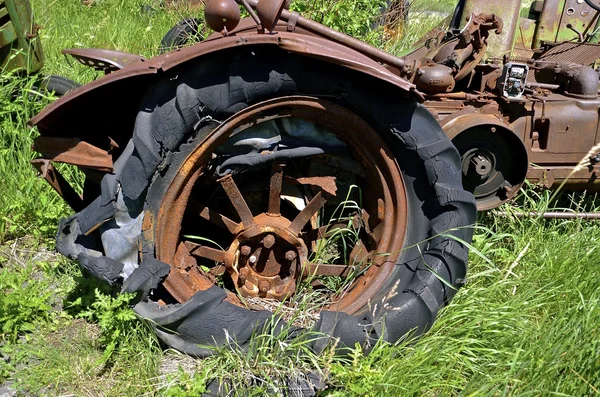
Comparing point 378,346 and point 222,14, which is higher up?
point 222,14

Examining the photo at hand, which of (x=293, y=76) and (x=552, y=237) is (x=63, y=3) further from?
(x=552, y=237)

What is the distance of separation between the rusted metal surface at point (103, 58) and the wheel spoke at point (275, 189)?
2.47 feet

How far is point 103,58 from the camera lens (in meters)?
2.56

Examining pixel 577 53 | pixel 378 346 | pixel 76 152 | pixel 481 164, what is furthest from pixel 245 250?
pixel 577 53

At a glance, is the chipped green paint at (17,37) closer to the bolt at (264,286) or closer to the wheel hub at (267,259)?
the wheel hub at (267,259)

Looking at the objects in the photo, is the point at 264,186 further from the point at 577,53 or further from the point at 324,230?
the point at 577,53

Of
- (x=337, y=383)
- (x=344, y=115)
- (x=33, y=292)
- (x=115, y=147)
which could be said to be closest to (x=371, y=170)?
(x=344, y=115)

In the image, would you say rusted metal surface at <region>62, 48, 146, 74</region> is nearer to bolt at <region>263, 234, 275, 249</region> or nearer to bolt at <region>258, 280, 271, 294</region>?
bolt at <region>263, 234, 275, 249</region>

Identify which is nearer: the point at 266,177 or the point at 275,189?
the point at 275,189

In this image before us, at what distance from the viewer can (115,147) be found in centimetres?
240

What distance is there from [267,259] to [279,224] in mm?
198

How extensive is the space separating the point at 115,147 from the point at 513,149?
79.4 inches

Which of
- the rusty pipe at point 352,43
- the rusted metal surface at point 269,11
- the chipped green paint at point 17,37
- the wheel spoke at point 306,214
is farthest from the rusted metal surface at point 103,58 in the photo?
the chipped green paint at point 17,37

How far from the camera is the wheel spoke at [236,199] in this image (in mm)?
2465
